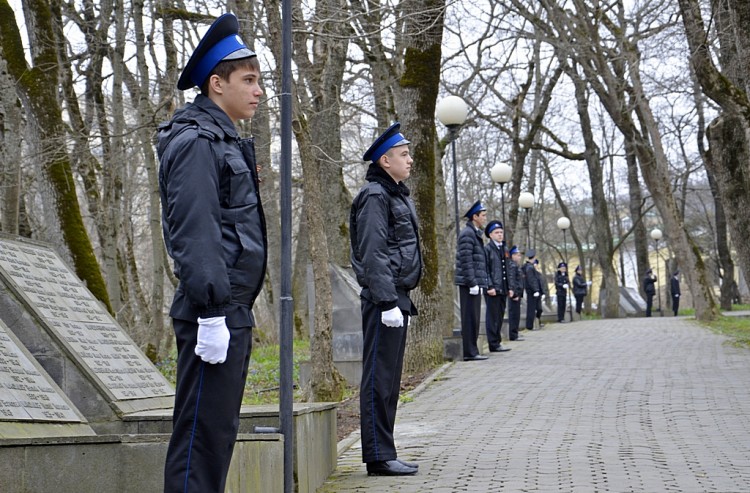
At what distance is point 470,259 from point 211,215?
12.6 metres

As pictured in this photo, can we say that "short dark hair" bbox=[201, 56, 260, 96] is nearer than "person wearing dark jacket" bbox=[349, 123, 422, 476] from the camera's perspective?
Yes

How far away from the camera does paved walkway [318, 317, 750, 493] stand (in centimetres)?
671

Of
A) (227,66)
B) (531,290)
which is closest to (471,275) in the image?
(227,66)

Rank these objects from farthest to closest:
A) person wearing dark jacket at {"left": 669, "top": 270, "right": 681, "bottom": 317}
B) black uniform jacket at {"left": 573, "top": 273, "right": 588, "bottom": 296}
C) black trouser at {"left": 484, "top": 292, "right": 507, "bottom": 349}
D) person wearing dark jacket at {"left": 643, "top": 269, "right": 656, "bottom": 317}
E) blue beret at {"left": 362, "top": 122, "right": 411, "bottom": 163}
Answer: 1. person wearing dark jacket at {"left": 669, "top": 270, "right": 681, "bottom": 317}
2. black uniform jacket at {"left": 573, "top": 273, "right": 588, "bottom": 296}
3. person wearing dark jacket at {"left": 643, "top": 269, "right": 656, "bottom": 317}
4. black trouser at {"left": 484, "top": 292, "right": 507, "bottom": 349}
5. blue beret at {"left": 362, "top": 122, "right": 411, "bottom": 163}

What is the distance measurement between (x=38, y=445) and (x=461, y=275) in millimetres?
11715

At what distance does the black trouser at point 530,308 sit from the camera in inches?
1124

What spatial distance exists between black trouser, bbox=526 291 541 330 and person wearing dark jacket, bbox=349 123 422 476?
70.4 ft

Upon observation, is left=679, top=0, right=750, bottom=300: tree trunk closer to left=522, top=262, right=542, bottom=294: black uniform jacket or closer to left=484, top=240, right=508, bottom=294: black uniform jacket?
left=484, top=240, right=508, bottom=294: black uniform jacket

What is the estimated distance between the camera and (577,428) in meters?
9.05

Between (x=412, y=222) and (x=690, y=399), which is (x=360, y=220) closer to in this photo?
(x=412, y=222)

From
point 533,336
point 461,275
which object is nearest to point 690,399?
point 461,275

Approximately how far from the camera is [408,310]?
293 inches

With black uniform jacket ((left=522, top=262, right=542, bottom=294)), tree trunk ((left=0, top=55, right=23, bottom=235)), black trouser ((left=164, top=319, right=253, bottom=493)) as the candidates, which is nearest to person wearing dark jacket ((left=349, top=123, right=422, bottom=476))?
black trouser ((left=164, top=319, right=253, bottom=493))

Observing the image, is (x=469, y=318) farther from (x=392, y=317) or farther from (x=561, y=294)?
(x=561, y=294)
